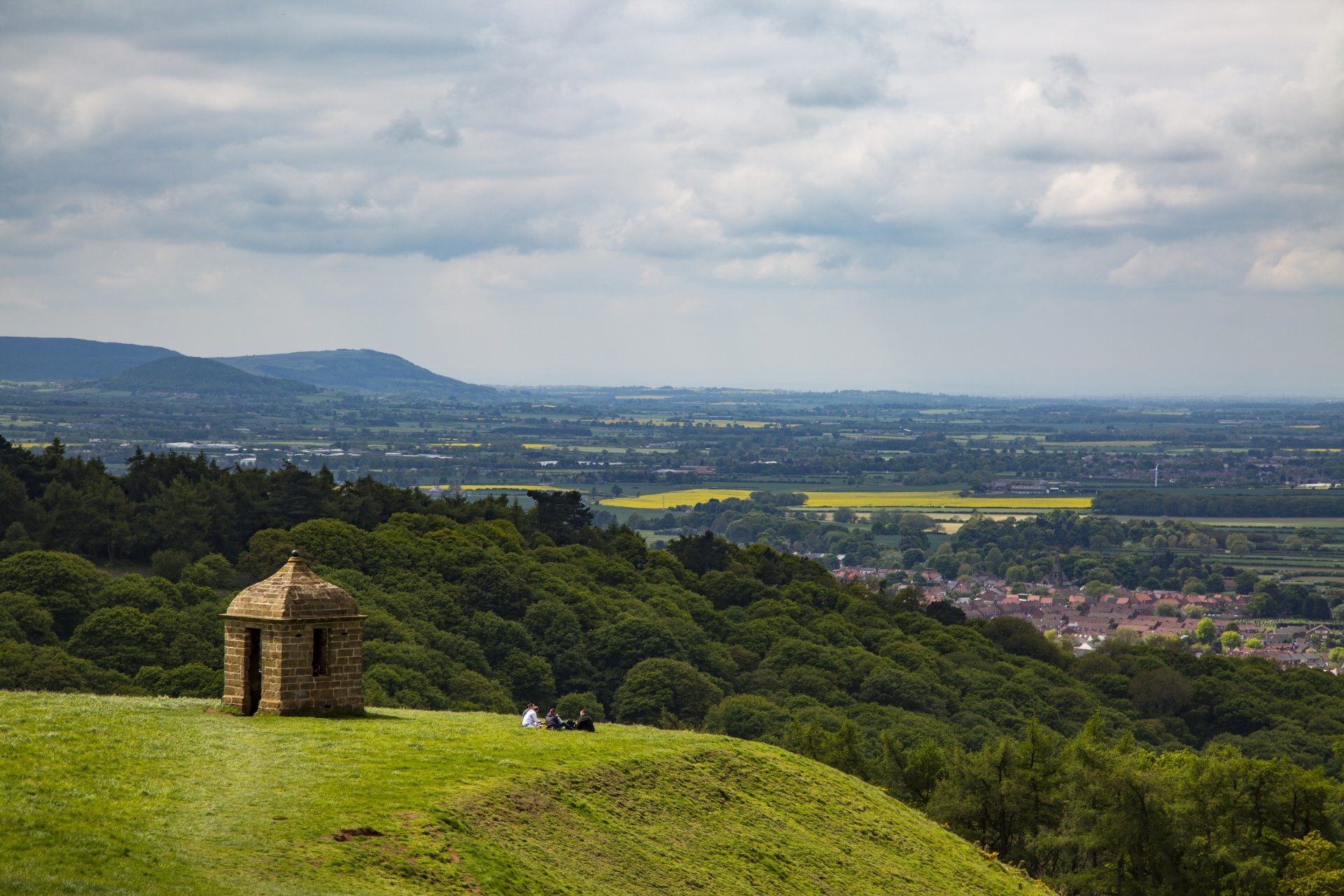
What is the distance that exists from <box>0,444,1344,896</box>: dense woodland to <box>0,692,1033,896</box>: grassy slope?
1145 centimetres

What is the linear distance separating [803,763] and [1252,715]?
2850 inches

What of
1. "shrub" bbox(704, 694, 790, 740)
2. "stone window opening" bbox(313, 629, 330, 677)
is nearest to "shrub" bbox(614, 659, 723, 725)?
"shrub" bbox(704, 694, 790, 740)

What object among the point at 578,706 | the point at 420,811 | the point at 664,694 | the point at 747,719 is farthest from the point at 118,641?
the point at 420,811

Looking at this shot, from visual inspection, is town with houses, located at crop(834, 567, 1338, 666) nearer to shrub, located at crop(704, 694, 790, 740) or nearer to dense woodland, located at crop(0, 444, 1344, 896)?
dense woodland, located at crop(0, 444, 1344, 896)

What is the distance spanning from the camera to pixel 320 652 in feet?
91.5

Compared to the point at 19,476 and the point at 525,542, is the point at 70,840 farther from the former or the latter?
the point at 525,542

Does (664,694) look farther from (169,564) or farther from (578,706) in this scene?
(169,564)

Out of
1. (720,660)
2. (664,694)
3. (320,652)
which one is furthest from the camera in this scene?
(720,660)

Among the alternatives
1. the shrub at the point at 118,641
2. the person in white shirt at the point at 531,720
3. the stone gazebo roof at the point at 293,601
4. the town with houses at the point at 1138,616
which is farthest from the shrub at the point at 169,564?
the town with houses at the point at 1138,616

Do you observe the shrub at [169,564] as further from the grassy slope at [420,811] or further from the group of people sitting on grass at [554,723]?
the group of people sitting on grass at [554,723]

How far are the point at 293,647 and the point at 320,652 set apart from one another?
0.96 meters

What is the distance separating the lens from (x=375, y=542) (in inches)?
3413

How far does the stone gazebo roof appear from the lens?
88.5ft

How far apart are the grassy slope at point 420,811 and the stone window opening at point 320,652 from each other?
1437 millimetres
